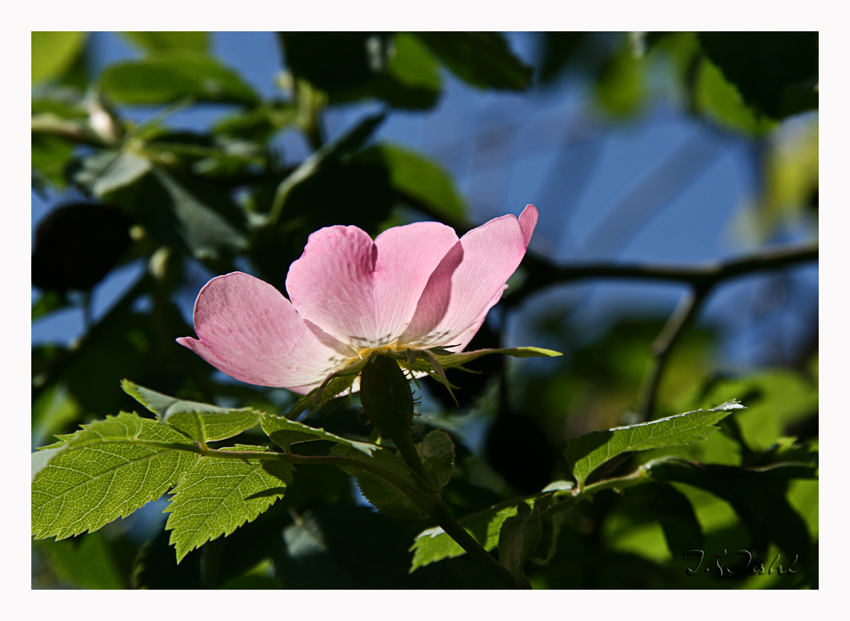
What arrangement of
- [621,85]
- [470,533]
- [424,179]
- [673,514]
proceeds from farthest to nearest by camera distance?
[621,85] → [424,179] → [673,514] → [470,533]

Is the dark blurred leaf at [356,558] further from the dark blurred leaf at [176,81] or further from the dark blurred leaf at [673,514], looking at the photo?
the dark blurred leaf at [176,81]

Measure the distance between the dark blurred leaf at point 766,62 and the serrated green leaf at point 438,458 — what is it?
503 millimetres

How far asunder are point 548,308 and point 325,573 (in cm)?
149

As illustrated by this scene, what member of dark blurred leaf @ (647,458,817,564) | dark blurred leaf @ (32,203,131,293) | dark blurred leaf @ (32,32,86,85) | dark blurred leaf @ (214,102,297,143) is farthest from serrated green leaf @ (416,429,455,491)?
dark blurred leaf @ (32,32,86,85)

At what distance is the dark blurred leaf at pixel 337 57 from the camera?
80cm

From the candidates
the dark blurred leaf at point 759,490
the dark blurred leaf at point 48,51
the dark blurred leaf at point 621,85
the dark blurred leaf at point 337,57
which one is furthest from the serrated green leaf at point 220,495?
the dark blurred leaf at point 621,85

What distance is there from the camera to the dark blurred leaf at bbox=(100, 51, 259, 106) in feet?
3.15

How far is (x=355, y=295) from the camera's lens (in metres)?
0.35

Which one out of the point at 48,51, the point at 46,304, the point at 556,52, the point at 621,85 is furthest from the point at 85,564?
the point at 621,85

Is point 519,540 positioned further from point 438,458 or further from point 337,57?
point 337,57

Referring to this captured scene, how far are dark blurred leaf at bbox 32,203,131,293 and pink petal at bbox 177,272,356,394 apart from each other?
0.43 meters

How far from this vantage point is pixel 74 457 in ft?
1.19

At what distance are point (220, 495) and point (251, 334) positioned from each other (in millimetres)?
92

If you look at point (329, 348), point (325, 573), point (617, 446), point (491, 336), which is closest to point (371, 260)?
point (329, 348)
